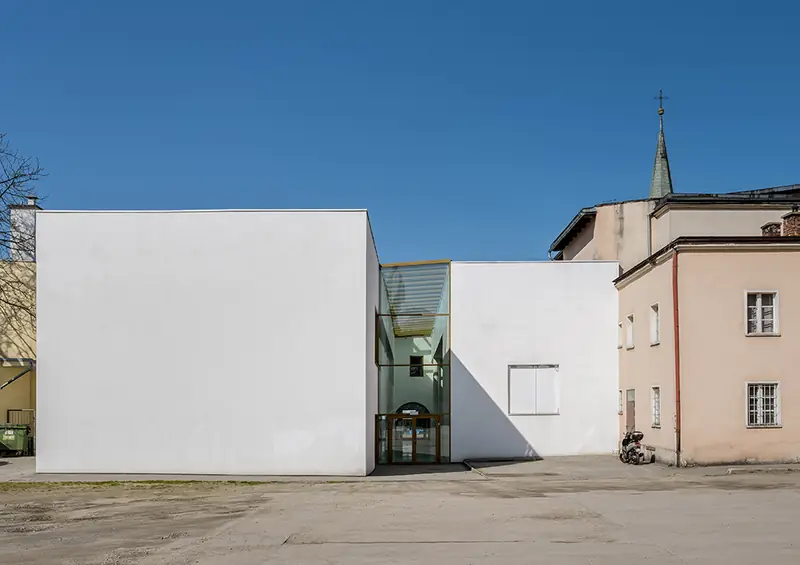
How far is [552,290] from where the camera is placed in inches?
1330

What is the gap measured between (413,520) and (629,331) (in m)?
17.9

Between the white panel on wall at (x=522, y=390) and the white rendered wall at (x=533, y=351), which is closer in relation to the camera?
the white rendered wall at (x=533, y=351)

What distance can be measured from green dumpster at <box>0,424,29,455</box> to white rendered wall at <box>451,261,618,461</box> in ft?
52.8

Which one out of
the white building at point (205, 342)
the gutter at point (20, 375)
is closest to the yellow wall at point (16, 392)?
the gutter at point (20, 375)

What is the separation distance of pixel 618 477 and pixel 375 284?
11202mm

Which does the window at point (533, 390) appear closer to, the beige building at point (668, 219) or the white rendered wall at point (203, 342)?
the beige building at point (668, 219)

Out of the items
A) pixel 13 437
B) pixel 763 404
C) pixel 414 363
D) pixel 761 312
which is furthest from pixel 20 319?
pixel 763 404

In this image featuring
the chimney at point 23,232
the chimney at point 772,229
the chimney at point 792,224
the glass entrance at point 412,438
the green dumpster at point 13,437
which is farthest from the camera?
the chimney at point 23,232

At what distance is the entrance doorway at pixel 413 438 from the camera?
105 feet

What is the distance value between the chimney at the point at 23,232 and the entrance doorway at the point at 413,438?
17.2 metres

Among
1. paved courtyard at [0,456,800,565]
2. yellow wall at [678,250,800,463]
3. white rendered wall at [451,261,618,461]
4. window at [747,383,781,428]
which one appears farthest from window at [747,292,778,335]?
white rendered wall at [451,261,618,461]

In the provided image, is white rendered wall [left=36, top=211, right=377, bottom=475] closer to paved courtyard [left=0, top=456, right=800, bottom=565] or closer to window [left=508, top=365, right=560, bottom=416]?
paved courtyard [left=0, top=456, right=800, bottom=565]

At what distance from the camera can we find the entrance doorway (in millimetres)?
32062

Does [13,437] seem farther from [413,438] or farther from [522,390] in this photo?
[522,390]
